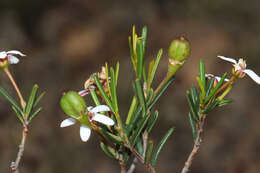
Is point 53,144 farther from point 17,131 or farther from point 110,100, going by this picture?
point 110,100

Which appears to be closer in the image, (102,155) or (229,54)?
(102,155)

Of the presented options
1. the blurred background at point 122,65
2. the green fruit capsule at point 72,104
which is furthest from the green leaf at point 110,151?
the blurred background at point 122,65

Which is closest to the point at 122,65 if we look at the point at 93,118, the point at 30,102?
the point at 30,102

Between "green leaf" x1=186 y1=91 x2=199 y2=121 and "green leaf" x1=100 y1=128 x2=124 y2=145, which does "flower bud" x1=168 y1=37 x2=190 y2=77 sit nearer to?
"green leaf" x1=186 y1=91 x2=199 y2=121

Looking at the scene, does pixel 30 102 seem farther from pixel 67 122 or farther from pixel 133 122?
pixel 133 122

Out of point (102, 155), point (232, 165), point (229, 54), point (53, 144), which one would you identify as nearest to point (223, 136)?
point (232, 165)

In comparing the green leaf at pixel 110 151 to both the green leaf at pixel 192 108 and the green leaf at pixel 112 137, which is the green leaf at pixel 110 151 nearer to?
the green leaf at pixel 112 137
